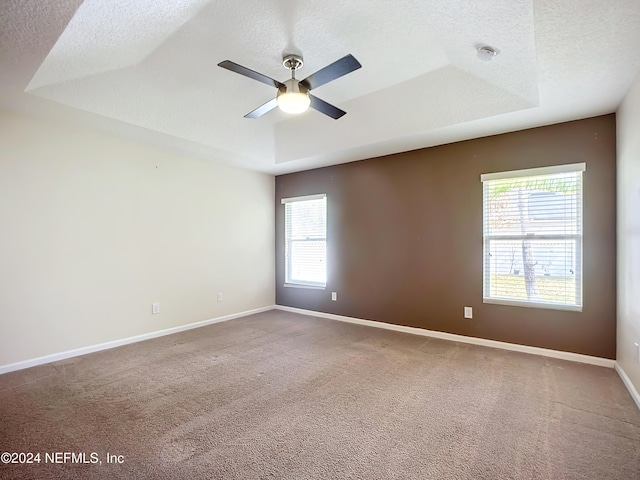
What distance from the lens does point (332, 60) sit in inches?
113

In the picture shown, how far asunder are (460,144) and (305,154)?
1.99 metres

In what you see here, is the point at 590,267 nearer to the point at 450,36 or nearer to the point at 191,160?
the point at 450,36

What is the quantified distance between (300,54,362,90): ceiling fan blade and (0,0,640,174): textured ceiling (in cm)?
43

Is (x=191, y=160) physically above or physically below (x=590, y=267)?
above

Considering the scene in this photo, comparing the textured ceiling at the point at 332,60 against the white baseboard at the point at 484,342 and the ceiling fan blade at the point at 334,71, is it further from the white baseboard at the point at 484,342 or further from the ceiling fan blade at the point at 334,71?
the white baseboard at the point at 484,342

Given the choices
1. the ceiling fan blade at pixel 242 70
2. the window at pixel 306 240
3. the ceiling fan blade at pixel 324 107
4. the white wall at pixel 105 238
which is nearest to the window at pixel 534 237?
the ceiling fan blade at pixel 324 107

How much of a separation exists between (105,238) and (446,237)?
402 cm

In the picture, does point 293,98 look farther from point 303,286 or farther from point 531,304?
point 303,286

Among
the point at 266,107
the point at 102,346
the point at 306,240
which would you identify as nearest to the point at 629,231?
the point at 266,107

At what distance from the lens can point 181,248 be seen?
4449mm

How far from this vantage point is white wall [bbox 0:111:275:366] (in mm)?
3094

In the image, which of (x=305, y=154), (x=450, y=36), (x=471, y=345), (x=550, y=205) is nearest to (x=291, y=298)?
(x=305, y=154)

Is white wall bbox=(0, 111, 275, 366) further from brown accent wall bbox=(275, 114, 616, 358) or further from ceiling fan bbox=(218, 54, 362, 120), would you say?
ceiling fan bbox=(218, 54, 362, 120)

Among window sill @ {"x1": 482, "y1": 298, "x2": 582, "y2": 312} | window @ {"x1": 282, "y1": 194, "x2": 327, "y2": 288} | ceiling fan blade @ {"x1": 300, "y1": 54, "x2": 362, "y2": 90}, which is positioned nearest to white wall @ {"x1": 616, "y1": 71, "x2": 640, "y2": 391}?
window sill @ {"x1": 482, "y1": 298, "x2": 582, "y2": 312}
